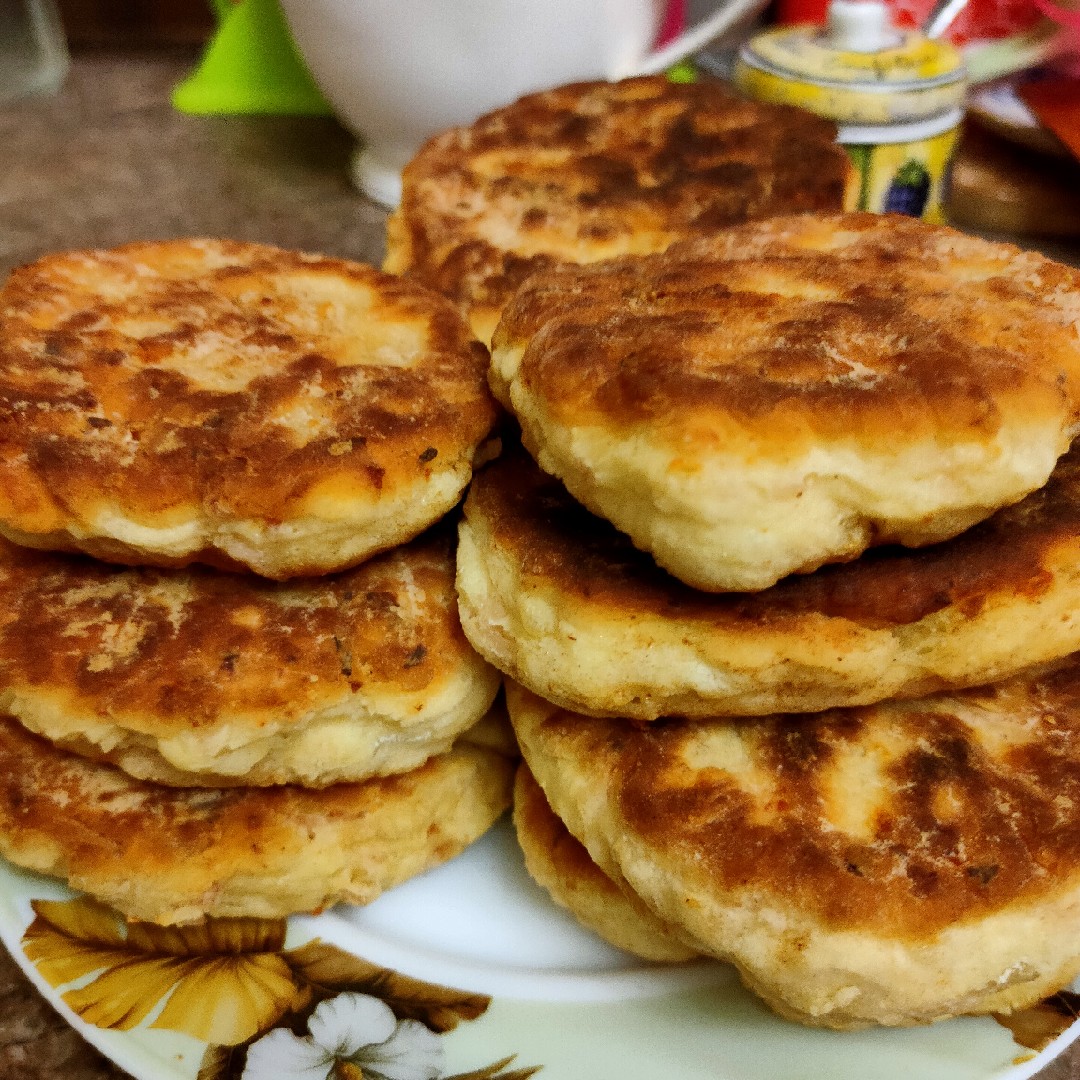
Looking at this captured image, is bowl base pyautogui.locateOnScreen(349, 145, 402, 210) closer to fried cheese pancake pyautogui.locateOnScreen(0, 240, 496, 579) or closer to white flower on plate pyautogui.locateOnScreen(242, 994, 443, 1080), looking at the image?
fried cheese pancake pyautogui.locateOnScreen(0, 240, 496, 579)

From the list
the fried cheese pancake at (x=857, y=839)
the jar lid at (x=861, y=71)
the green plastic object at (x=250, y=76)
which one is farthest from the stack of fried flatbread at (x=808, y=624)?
the green plastic object at (x=250, y=76)

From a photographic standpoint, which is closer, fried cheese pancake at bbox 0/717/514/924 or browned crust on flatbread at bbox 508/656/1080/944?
browned crust on flatbread at bbox 508/656/1080/944

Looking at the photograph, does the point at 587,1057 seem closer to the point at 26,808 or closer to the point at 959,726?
the point at 959,726

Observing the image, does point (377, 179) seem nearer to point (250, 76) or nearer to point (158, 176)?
point (158, 176)

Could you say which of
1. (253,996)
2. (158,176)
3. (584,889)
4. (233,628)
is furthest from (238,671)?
(158,176)

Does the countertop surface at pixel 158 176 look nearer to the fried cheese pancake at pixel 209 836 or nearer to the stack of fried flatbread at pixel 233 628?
the stack of fried flatbread at pixel 233 628

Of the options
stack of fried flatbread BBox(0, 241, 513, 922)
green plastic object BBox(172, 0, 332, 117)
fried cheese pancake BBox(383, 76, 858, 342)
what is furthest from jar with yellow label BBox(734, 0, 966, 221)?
green plastic object BBox(172, 0, 332, 117)
